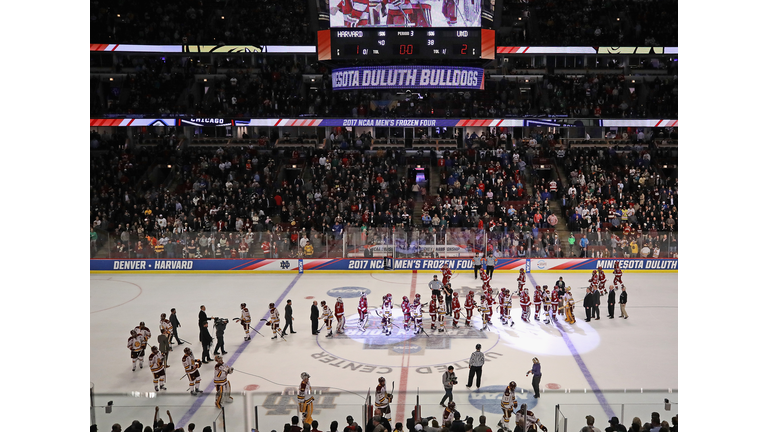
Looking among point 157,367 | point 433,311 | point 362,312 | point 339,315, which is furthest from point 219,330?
point 433,311

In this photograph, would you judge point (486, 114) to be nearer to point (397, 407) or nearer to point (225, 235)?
point (225, 235)

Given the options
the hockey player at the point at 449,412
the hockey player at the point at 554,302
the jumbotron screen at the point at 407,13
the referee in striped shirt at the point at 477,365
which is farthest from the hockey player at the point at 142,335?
the jumbotron screen at the point at 407,13

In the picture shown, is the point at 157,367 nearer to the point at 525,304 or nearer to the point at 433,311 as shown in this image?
the point at 433,311

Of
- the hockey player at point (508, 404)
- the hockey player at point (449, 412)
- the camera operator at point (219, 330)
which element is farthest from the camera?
the camera operator at point (219, 330)

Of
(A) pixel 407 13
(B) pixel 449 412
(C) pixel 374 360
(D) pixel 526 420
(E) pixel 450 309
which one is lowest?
(C) pixel 374 360

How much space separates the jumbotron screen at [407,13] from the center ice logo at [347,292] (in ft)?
30.7

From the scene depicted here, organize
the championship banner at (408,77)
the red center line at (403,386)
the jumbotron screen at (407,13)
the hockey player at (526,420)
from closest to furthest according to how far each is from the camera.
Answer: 1. the hockey player at (526,420)
2. the red center line at (403,386)
3. the jumbotron screen at (407,13)
4. the championship banner at (408,77)

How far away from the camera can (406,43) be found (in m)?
21.6

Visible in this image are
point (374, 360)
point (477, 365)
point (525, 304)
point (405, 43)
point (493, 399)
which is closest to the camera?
point (493, 399)

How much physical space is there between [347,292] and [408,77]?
9.11 meters

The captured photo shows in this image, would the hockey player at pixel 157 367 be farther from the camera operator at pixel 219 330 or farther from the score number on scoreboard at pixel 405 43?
the score number on scoreboard at pixel 405 43

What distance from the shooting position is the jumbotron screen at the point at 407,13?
69.8ft

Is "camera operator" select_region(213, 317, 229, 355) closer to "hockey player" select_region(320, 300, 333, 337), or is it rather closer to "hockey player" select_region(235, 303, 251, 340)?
"hockey player" select_region(235, 303, 251, 340)

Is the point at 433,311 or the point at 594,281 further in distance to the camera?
the point at 594,281
